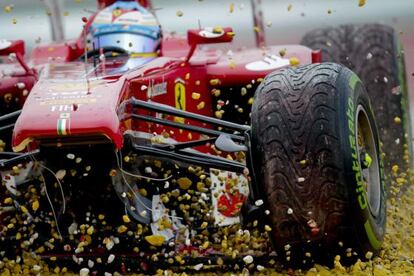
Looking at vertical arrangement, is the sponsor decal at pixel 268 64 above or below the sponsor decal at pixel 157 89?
below

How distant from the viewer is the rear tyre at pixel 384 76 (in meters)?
8.27

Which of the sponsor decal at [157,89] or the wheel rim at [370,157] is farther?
the sponsor decal at [157,89]

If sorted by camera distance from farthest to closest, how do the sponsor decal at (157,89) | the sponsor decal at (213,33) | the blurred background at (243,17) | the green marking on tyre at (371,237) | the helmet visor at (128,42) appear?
1. the blurred background at (243,17)
2. the helmet visor at (128,42)
3. the sponsor decal at (213,33)
4. the sponsor decal at (157,89)
5. the green marking on tyre at (371,237)

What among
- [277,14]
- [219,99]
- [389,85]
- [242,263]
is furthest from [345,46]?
[277,14]

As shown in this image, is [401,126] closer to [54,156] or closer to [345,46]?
[345,46]

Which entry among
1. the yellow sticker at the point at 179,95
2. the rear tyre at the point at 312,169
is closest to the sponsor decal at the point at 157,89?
the yellow sticker at the point at 179,95

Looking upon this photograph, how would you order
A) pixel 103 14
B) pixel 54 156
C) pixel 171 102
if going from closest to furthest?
pixel 54 156 → pixel 171 102 → pixel 103 14

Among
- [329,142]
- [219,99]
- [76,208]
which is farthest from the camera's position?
[219,99]

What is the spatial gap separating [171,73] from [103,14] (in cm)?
138

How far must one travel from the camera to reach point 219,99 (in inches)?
278

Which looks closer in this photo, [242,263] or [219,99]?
[242,263]

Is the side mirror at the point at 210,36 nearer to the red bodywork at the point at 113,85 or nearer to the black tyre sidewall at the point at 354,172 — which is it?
the red bodywork at the point at 113,85

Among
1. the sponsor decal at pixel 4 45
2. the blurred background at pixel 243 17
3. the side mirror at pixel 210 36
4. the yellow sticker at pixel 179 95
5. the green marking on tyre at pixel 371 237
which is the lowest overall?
the blurred background at pixel 243 17

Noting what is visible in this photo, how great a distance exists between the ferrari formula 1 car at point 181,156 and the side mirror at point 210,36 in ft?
0.04
